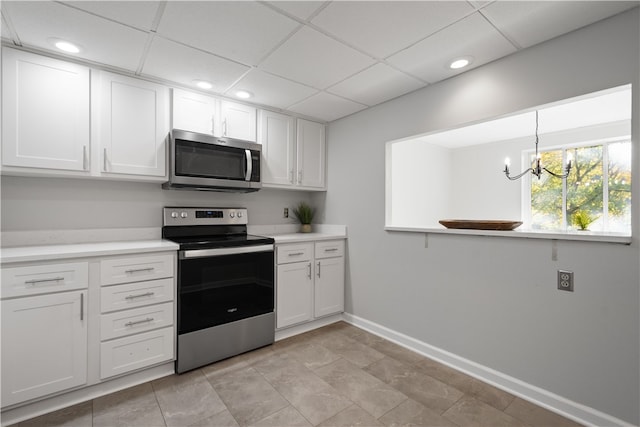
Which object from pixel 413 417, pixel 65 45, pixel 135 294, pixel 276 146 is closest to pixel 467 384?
pixel 413 417

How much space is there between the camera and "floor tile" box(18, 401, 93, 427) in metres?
1.69

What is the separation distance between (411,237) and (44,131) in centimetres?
288

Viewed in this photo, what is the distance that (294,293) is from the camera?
291 cm

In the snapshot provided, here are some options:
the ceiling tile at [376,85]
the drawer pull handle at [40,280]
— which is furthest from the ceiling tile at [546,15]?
the drawer pull handle at [40,280]

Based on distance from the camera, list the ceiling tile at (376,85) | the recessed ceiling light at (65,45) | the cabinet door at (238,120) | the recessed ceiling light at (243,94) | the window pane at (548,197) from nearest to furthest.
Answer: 1. the recessed ceiling light at (65,45)
2. the ceiling tile at (376,85)
3. the recessed ceiling light at (243,94)
4. the cabinet door at (238,120)
5. the window pane at (548,197)

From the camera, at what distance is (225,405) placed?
185 centimetres

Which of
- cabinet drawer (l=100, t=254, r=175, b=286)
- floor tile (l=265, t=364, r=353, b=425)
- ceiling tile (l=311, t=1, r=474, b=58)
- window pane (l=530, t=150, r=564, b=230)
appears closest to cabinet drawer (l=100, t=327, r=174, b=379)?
cabinet drawer (l=100, t=254, r=175, b=286)

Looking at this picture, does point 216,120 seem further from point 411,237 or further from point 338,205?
point 411,237

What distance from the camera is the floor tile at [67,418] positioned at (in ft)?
5.53

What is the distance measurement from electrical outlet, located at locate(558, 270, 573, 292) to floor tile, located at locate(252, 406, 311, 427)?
68.2 inches

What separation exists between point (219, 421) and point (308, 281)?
1484 millimetres

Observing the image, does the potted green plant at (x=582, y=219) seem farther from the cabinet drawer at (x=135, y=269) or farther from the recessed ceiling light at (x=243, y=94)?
the cabinet drawer at (x=135, y=269)

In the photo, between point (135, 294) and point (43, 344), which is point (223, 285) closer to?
point (135, 294)

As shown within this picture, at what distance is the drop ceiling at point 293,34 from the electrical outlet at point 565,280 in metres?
1.46
